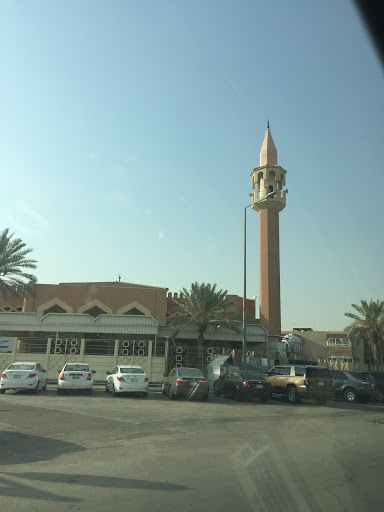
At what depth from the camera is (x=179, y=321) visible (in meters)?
33.0

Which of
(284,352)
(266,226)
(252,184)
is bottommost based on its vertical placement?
(284,352)

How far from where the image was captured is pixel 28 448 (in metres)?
8.00

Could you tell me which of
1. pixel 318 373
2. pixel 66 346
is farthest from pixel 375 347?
pixel 66 346

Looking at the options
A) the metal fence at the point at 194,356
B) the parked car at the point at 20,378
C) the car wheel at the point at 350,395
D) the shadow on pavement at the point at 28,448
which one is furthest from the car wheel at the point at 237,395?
the metal fence at the point at 194,356

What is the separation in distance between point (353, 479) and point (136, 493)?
314cm

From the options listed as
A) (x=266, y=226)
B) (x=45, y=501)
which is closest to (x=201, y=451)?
(x=45, y=501)

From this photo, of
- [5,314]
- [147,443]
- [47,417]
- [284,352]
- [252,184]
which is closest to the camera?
A: [147,443]

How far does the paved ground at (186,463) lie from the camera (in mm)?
5051

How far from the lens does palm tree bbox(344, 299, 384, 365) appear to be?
36000 mm

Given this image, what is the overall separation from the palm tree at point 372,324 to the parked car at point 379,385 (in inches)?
578

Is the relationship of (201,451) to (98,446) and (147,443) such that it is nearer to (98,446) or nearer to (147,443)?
(147,443)

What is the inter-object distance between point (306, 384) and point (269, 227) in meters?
30.1

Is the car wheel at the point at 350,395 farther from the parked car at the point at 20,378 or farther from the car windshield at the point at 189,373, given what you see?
the parked car at the point at 20,378

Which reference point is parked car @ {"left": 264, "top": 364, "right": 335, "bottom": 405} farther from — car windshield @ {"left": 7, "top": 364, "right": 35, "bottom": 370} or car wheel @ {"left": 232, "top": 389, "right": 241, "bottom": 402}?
car windshield @ {"left": 7, "top": 364, "right": 35, "bottom": 370}
